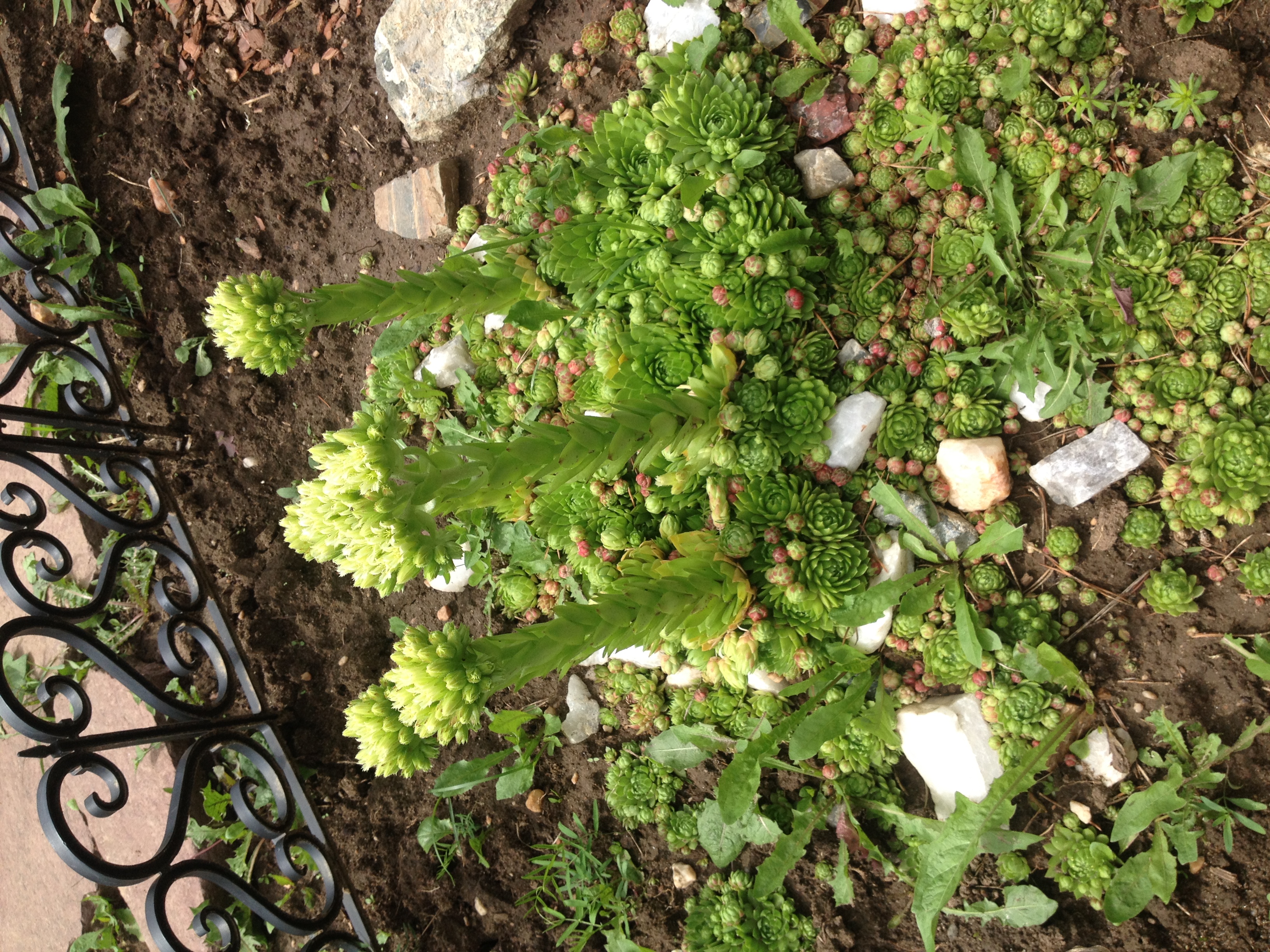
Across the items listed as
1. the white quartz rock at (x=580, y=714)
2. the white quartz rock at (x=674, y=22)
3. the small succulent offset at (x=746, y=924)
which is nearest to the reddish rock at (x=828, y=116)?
the white quartz rock at (x=674, y=22)

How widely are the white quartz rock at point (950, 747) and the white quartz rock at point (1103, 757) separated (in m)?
0.28

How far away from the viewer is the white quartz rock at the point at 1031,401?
279 cm

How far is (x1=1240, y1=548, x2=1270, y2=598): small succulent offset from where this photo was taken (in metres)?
2.48

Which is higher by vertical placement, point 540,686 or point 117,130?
point 117,130

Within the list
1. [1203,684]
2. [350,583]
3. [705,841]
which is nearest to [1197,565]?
[1203,684]

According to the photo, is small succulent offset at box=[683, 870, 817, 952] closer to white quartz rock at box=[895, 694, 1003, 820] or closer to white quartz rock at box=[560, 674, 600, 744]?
white quartz rock at box=[895, 694, 1003, 820]

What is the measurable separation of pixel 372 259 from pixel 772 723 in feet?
9.83

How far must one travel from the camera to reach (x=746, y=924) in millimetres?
3078

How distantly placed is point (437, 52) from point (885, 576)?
10.2ft

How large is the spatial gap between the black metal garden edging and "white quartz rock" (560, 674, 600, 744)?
3.81 feet

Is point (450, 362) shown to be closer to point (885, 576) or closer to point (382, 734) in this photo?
point (382, 734)

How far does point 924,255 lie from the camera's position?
2.92m

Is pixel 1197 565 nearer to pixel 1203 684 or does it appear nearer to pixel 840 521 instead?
pixel 1203 684

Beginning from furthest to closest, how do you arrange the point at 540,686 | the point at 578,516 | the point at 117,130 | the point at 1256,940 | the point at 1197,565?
the point at 117,130, the point at 540,686, the point at 578,516, the point at 1197,565, the point at 1256,940
